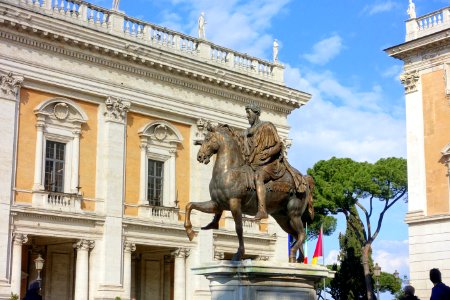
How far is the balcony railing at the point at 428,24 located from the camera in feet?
98.7

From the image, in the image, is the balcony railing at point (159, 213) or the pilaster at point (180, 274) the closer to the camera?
the balcony railing at point (159, 213)

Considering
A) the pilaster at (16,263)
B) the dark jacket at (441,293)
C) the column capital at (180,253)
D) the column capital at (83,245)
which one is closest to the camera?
the dark jacket at (441,293)

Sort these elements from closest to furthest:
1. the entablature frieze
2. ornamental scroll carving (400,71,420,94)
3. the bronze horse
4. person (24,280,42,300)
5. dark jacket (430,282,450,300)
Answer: dark jacket (430,282,450,300) → person (24,280,42,300) → the bronze horse → the entablature frieze → ornamental scroll carving (400,71,420,94)

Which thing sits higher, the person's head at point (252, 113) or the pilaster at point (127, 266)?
the person's head at point (252, 113)

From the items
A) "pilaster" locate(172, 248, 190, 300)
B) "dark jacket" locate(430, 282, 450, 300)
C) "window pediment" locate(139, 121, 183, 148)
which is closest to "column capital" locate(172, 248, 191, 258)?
"pilaster" locate(172, 248, 190, 300)

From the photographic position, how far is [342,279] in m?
44.5

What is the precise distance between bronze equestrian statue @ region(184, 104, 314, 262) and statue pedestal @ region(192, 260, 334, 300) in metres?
0.48

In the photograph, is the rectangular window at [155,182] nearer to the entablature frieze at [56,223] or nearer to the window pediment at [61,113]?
the entablature frieze at [56,223]

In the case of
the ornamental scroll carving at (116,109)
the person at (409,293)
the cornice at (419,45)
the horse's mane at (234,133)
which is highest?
the cornice at (419,45)

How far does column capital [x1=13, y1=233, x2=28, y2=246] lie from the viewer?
25561mm

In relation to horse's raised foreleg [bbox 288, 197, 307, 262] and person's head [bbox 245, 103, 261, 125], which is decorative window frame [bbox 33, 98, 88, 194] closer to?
person's head [bbox 245, 103, 261, 125]

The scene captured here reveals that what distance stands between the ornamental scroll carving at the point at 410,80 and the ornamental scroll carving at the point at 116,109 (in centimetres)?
1166

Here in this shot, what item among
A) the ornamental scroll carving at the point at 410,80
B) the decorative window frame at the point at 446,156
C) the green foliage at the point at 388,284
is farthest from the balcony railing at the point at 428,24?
the green foliage at the point at 388,284

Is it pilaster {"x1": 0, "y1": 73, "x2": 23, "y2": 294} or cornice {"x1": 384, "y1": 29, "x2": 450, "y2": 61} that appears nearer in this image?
pilaster {"x1": 0, "y1": 73, "x2": 23, "y2": 294}
